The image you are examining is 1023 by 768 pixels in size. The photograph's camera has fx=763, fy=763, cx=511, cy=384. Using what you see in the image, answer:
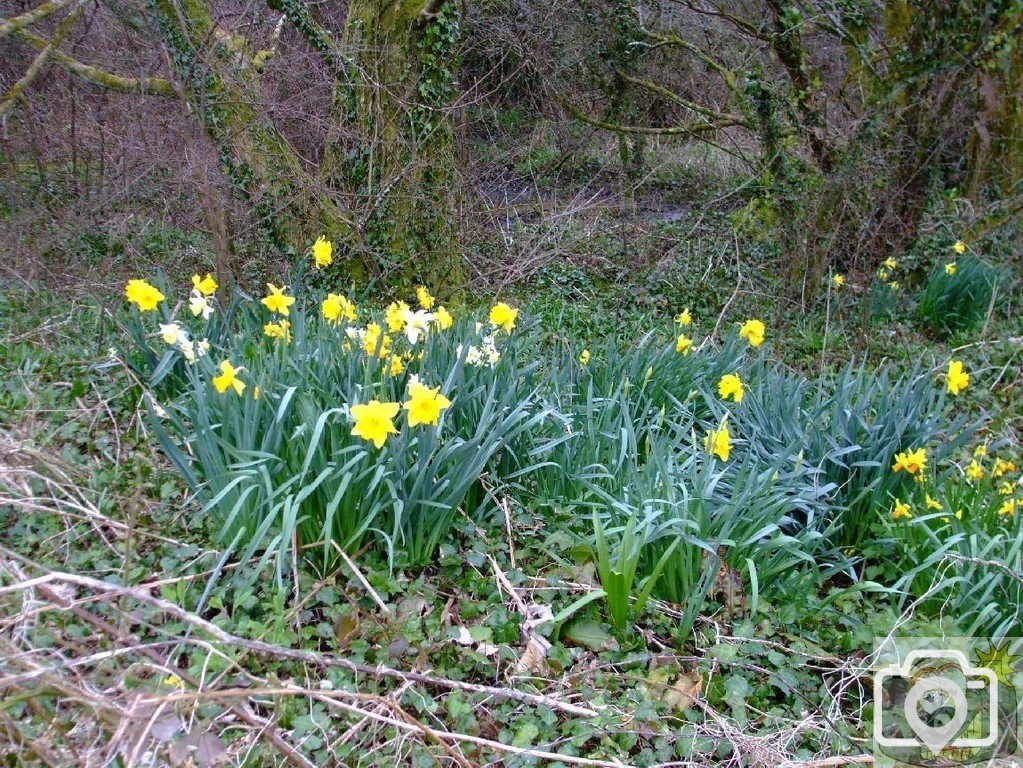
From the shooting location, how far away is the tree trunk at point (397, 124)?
17.2 feet

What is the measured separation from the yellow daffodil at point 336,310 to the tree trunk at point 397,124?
203 centimetres

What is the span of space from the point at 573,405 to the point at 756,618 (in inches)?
44.1

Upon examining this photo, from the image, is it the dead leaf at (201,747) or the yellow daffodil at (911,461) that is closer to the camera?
the dead leaf at (201,747)

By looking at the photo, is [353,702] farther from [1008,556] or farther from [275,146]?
[275,146]

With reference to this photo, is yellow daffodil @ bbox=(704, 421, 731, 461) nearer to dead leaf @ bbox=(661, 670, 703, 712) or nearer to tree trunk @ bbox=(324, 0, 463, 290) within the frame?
dead leaf @ bbox=(661, 670, 703, 712)

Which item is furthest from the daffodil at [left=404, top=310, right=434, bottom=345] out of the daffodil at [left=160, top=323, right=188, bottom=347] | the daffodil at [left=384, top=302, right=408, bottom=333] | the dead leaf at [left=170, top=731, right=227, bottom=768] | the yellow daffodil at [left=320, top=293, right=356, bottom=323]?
the dead leaf at [left=170, top=731, right=227, bottom=768]

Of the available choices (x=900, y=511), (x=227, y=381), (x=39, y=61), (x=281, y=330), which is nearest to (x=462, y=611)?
(x=227, y=381)

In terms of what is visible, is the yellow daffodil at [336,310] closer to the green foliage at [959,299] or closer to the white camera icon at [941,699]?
the white camera icon at [941,699]

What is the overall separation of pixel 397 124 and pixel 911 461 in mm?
3954

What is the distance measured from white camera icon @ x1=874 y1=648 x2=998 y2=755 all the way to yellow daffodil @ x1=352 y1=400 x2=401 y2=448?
5.05 ft

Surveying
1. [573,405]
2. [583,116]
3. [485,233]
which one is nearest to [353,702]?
[573,405]

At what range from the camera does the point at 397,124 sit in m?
5.34

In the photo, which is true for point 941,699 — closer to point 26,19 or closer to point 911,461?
point 911,461

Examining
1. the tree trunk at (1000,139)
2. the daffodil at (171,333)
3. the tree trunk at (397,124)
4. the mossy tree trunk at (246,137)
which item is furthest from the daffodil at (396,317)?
the tree trunk at (1000,139)
